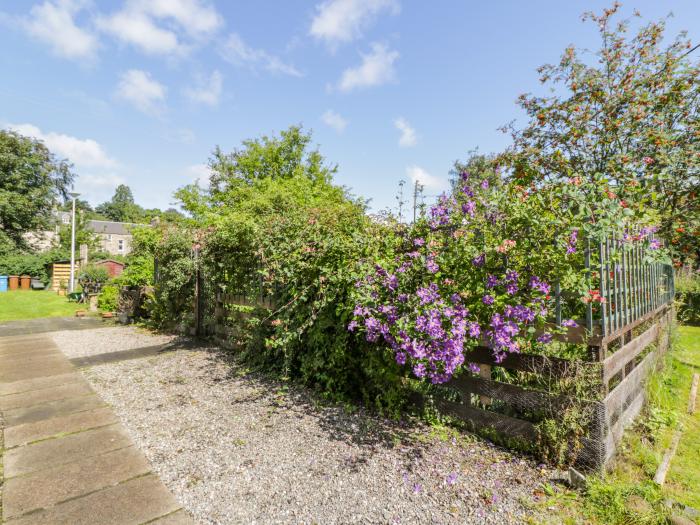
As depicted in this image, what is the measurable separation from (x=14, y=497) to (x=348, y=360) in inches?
108

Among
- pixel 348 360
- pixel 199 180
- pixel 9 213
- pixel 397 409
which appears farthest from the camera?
pixel 9 213

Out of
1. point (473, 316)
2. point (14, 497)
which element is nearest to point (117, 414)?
point (14, 497)

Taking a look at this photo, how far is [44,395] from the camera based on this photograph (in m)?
4.20

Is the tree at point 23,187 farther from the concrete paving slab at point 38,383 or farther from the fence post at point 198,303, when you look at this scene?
the concrete paving slab at point 38,383

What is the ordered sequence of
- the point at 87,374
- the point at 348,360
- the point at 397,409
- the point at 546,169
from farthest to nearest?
the point at 546,169 < the point at 87,374 < the point at 348,360 < the point at 397,409

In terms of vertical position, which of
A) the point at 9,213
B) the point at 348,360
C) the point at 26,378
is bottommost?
the point at 26,378

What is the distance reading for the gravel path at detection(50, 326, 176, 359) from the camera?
21.1 feet

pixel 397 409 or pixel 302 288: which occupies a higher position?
pixel 302 288

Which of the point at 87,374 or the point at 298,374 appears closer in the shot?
the point at 298,374

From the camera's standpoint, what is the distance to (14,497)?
229cm

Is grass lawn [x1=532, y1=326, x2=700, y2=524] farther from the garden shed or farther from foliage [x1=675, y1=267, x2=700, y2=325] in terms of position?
the garden shed

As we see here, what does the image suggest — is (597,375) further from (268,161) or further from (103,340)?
(268,161)

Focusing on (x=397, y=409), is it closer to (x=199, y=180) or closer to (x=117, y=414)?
(x=117, y=414)

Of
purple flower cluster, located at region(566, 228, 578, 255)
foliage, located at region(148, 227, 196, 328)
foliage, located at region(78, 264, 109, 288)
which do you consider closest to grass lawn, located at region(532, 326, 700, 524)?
purple flower cluster, located at region(566, 228, 578, 255)
